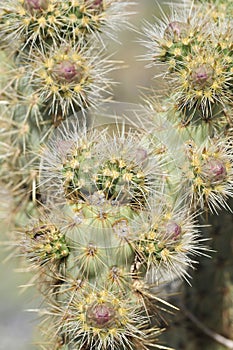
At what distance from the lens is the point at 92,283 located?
5.59 ft

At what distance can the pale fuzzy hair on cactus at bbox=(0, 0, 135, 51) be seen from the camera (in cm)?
192

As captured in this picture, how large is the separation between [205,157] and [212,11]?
538 millimetres

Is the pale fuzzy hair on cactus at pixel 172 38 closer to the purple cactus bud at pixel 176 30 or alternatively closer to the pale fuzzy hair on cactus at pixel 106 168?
the purple cactus bud at pixel 176 30

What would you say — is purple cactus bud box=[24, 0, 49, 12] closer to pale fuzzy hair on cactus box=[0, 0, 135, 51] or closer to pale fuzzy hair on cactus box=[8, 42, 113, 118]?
pale fuzzy hair on cactus box=[0, 0, 135, 51]

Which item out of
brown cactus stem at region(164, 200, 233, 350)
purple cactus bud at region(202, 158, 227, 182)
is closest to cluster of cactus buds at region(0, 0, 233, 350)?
purple cactus bud at region(202, 158, 227, 182)

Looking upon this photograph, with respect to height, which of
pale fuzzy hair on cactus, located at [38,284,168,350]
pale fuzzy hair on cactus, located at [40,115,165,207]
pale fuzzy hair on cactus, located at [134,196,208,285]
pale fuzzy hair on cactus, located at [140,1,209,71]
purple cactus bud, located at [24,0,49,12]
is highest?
purple cactus bud, located at [24,0,49,12]

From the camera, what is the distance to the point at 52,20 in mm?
1913

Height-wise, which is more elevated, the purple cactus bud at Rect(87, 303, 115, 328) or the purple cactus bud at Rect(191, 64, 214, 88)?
the purple cactus bud at Rect(191, 64, 214, 88)

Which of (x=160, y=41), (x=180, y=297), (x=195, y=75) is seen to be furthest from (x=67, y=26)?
(x=180, y=297)

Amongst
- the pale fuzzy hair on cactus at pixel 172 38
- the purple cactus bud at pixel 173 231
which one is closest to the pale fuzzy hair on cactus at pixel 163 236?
the purple cactus bud at pixel 173 231

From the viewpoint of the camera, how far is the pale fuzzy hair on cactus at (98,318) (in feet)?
5.38

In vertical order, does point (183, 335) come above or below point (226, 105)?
below

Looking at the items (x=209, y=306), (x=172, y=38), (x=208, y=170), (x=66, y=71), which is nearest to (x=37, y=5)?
(x=66, y=71)

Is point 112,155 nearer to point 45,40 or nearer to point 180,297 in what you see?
point 45,40
